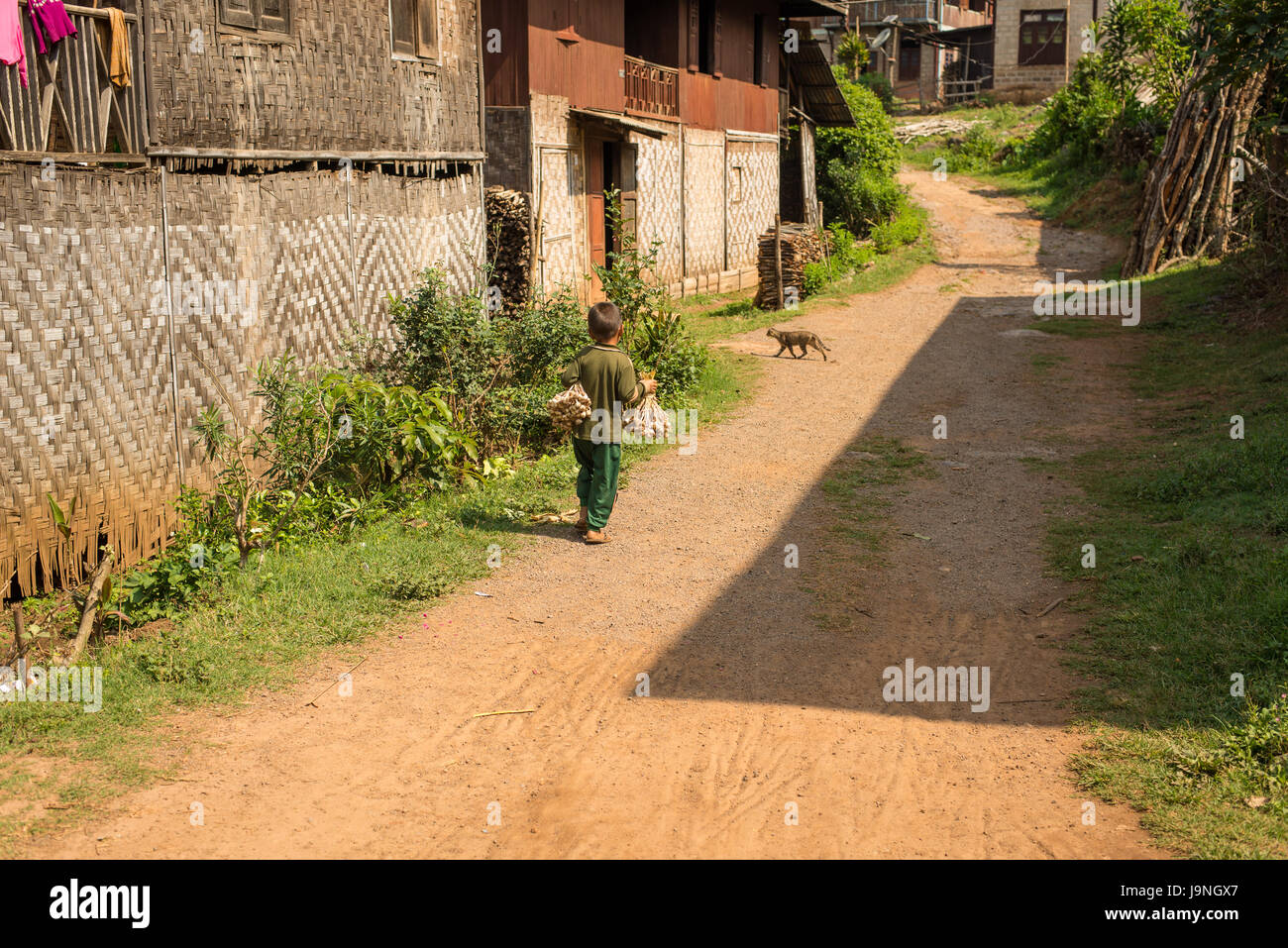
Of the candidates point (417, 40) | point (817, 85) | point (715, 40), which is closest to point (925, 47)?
point (817, 85)

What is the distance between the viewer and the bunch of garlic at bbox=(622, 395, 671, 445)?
8.64m

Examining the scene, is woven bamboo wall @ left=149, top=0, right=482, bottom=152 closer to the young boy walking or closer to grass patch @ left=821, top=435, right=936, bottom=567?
the young boy walking

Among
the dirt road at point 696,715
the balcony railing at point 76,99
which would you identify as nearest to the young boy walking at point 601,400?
the dirt road at point 696,715

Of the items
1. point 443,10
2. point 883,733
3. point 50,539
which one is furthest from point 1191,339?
point 50,539

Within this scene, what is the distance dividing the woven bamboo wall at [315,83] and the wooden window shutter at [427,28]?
12 centimetres

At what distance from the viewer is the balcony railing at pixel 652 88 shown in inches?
739

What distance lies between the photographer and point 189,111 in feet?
26.5

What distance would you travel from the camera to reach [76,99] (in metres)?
7.35

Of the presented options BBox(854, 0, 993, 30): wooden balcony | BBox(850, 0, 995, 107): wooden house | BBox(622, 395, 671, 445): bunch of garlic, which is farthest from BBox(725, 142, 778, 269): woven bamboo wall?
BBox(854, 0, 993, 30): wooden balcony

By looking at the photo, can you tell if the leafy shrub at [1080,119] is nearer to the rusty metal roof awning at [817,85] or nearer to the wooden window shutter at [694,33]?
the rusty metal roof awning at [817,85]

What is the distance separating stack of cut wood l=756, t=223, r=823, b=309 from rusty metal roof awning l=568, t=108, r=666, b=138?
2.77m

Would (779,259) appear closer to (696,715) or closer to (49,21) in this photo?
(49,21)

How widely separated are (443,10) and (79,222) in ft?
17.0

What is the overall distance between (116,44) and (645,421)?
4.47 m
